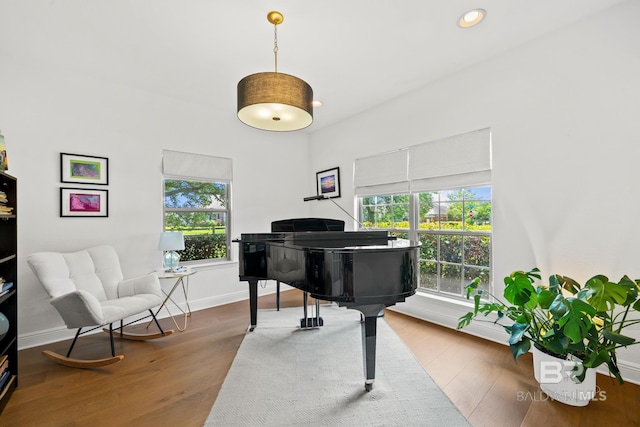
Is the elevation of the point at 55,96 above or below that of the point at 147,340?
above

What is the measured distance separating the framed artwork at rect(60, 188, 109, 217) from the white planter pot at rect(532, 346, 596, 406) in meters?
4.19

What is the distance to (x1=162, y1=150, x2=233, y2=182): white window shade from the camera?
350cm

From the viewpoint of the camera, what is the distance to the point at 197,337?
2.82 m

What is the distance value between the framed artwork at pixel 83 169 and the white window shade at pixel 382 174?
10.2 feet

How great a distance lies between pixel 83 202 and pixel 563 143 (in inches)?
180

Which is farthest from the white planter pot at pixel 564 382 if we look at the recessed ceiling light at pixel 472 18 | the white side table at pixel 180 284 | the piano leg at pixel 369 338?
the white side table at pixel 180 284

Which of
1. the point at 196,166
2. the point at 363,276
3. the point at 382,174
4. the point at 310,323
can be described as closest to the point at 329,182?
the point at 382,174

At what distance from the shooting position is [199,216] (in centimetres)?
383

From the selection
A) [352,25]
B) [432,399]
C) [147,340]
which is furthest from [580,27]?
[147,340]

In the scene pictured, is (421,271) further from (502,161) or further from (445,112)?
Result: (445,112)

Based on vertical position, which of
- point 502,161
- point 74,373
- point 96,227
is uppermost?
point 502,161

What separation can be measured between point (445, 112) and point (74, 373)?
13.7ft

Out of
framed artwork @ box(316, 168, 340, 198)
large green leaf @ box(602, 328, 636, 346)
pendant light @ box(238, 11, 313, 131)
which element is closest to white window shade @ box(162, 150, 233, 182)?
framed artwork @ box(316, 168, 340, 198)

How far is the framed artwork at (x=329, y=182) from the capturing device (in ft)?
14.5
